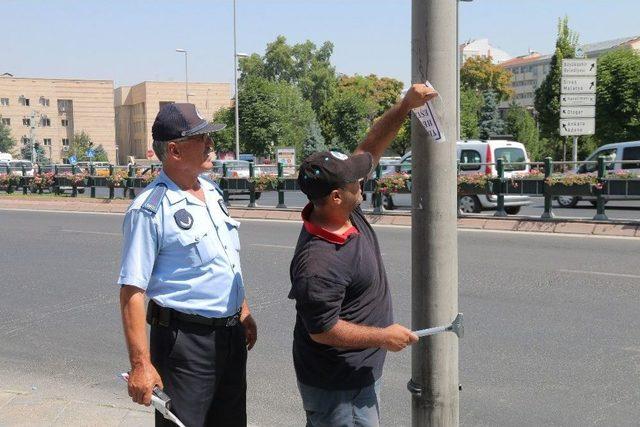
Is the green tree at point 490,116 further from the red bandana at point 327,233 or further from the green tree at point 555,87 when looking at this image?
the red bandana at point 327,233

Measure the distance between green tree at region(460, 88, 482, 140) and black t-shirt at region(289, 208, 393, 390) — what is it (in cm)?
5401

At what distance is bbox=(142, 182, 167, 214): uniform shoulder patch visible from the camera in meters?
2.99

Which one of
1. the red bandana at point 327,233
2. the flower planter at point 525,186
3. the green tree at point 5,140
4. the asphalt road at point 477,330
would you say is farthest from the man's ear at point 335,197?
the green tree at point 5,140

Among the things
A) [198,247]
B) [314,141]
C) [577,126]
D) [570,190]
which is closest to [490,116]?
[314,141]

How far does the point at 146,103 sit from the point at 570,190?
104235 millimetres

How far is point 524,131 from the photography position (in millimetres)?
58969

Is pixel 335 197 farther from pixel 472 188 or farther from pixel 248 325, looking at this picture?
pixel 472 188

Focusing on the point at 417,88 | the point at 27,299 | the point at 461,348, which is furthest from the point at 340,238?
the point at 27,299

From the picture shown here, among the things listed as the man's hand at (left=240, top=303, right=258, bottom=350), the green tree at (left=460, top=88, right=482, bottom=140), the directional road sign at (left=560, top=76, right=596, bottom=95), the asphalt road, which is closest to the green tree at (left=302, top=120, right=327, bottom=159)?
the green tree at (left=460, top=88, right=482, bottom=140)

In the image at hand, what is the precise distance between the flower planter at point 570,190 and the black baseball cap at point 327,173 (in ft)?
41.5

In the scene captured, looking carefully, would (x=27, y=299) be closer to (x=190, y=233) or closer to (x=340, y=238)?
(x=190, y=233)

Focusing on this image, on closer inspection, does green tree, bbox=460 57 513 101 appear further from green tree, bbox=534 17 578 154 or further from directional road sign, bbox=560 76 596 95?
directional road sign, bbox=560 76 596 95

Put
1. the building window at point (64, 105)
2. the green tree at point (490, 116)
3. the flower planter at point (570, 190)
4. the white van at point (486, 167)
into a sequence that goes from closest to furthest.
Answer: the flower planter at point (570, 190) → the white van at point (486, 167) → the green tree at point (490, 116) → the building window at point (64, 105)

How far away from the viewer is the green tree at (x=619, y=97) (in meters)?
39.3
